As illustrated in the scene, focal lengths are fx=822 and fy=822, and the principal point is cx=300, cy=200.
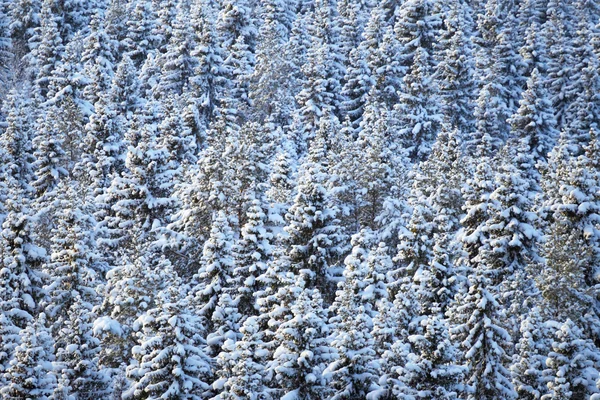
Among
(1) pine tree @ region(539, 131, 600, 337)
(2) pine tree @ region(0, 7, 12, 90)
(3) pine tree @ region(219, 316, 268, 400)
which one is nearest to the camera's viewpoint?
(3) pine tree @ region(219, 316, 268, 400)

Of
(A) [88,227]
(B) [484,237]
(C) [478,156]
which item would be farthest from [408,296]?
(C) [478,156]

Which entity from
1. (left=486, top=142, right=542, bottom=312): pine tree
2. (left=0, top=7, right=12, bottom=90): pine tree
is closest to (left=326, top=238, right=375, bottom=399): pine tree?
(left=486, top=142, right=542, bottom=312): pine tree

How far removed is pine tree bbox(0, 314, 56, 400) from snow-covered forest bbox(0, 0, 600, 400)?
0.24ft

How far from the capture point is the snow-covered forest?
2969 centimetres

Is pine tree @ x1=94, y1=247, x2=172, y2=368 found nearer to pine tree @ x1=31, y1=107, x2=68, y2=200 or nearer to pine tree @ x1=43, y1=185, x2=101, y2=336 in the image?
pine tree @ x1=43, y1=185, x2=101, y2=336

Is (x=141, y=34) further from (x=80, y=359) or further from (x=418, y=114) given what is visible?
(x=80, y=359)

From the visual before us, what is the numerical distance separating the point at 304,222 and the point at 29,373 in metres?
12.4

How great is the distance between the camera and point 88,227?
38.2m

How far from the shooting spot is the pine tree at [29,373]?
97.3 ft

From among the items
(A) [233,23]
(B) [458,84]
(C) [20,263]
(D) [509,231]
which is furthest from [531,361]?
(A) [233,23]

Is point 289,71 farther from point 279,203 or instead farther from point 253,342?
point 253,342

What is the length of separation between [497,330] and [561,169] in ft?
50.2

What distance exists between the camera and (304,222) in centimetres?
3491

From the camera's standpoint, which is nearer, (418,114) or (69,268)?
(69,268)
